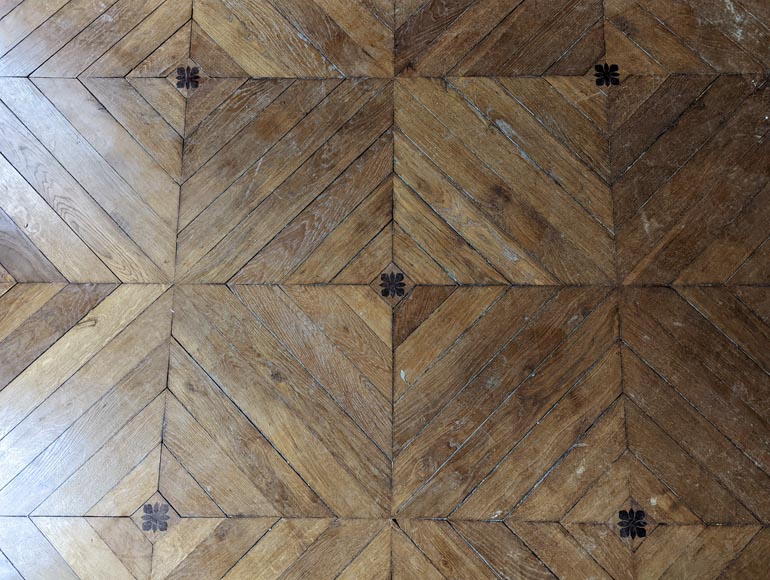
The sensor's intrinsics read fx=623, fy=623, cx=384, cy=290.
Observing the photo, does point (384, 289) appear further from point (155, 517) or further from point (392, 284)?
point (155, 517)

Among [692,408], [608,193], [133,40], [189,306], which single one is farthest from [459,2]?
[692,408]

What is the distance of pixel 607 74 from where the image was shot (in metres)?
1.37

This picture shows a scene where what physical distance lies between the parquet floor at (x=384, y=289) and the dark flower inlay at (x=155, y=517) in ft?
0.04

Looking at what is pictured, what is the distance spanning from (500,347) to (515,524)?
0.34 meters

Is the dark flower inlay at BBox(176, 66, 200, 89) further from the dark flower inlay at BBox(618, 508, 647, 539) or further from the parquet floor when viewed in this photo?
the dark flower inlay at BBox(618, 508, 647, 539)

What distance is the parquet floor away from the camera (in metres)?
1.20

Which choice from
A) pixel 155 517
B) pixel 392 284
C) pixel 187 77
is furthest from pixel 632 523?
pixel 187 77

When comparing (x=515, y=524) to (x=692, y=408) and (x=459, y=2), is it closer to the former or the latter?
(x=692, y=408)

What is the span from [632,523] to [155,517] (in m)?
0.92

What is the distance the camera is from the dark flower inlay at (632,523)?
3.90 feet

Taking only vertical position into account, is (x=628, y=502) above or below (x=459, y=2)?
below

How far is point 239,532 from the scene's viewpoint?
1201 millimetres

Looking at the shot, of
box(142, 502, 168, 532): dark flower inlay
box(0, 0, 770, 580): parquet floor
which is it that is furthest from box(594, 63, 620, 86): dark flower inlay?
box(142, 502, 168, 532): dark flower inlay

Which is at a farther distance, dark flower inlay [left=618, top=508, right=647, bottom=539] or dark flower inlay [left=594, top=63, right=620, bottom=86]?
dark flower inlay [left=594, top=63, right=620, bottom=86]
